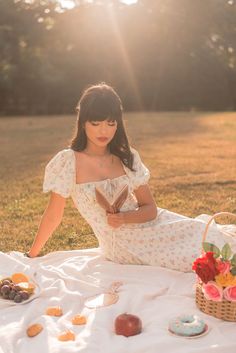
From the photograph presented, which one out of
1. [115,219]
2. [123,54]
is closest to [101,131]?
[115,219]

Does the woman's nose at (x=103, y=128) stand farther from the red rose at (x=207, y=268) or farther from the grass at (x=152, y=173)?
the grass at (x=152, y=173)

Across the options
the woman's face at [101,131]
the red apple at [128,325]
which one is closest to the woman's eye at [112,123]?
the woman's face at [101,131]

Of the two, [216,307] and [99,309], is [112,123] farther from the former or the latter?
[216,307]

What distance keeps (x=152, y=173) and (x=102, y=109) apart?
5.25 m

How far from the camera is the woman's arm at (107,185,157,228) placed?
3.78 metres

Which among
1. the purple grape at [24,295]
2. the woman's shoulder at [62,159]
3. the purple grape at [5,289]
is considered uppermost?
the woman's shoulder at [62,159]

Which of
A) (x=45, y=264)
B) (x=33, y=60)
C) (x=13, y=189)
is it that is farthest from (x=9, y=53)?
(x=45, y=264)

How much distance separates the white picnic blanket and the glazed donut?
40 mm

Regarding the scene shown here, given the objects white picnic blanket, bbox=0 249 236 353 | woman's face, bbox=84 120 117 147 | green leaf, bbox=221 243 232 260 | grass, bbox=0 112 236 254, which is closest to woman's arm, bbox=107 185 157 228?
white picnic blanket, bbox=0 249 236 353

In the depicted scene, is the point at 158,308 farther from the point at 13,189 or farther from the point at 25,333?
the point at 13,189

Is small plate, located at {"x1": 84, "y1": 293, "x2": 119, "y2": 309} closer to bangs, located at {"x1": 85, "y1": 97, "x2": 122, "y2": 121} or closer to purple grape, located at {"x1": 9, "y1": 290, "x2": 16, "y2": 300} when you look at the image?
purple grape, located at {"x1": 9, "y1": 290, "x2": 16, "y2": 300}

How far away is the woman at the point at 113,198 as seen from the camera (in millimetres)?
3818

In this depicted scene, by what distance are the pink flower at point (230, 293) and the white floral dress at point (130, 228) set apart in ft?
2.75

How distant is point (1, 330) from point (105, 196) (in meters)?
1.17
